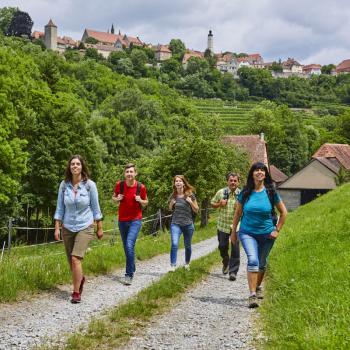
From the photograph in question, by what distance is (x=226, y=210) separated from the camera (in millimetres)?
10445

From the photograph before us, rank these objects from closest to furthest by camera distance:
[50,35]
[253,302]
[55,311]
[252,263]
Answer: [55,311], [253,302], [252,263], [50,35]

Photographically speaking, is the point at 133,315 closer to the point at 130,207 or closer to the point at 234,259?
the point at 130,207

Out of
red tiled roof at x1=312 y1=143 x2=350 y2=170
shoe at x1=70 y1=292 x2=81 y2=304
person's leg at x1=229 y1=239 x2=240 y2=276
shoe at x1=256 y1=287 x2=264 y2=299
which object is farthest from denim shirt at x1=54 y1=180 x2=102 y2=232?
red tiled roof at x1=312 y1=143 x2=350 y2=170

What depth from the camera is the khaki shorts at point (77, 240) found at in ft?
24.8

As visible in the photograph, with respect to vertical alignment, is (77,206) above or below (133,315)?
above

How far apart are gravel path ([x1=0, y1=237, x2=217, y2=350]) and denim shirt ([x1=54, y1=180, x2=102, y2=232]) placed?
42.1 inches

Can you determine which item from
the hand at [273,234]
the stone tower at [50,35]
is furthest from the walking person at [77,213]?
the stone tower at [50,35]

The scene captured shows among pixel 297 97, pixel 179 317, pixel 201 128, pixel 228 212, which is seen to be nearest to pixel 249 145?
pixel 201 128

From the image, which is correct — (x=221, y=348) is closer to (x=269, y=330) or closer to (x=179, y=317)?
(x=269, y=330)

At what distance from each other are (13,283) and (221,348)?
140 inches

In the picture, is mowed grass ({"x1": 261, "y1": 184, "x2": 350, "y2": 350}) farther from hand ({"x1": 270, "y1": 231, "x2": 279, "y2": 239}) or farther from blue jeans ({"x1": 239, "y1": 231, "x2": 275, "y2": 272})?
hand ({"x1": 270, "y1": 231, "x2": 279, "y2": 239})

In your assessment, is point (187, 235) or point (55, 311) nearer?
point (55, 311)

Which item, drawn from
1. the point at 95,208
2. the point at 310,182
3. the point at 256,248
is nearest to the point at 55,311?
the point at 95,208

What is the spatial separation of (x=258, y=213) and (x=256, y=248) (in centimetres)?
50
